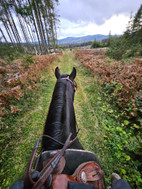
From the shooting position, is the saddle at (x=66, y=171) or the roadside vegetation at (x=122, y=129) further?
the roadside vegetation at (x=122, y=129)

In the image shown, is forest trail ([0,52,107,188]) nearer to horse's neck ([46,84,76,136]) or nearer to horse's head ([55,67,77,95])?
horse's neck ([46,84,76,136])

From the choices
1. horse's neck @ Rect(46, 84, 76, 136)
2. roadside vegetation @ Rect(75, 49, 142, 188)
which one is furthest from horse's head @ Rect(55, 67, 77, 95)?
roadside vegetation @ Rect(75, 49, 142, 188)

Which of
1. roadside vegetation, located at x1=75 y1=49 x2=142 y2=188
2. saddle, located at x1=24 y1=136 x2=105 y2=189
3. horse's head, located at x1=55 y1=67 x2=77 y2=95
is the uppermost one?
horse's head, located at x1=55 y1=67 x2=77 y2=95

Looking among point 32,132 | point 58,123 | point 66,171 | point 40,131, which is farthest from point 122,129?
point 32,132

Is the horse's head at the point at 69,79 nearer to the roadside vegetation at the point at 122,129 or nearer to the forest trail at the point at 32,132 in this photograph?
the forest trail at the point at 32,132

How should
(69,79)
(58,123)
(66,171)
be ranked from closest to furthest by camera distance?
(66,171) → (58,123) → (69,79)

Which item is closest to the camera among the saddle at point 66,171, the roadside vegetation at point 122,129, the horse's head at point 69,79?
the saddle at point 66,171

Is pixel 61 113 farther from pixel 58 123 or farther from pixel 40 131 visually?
pixel 40 131

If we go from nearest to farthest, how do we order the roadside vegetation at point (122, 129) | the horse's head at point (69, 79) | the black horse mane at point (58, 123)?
the black horse mane at point (58, 123), the roadside vegetation at point (122, 129), the horse's head at point (69, 79)

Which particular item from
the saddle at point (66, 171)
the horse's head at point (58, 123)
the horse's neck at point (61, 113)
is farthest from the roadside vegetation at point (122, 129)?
the horse's neck at point (61, 113)

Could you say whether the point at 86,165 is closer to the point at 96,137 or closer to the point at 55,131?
the point at 55,131

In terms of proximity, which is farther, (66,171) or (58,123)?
(58,123)

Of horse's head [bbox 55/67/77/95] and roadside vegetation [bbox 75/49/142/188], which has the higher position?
horse's head [bbox 55/67/77/95]

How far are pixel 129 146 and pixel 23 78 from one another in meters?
4.85
